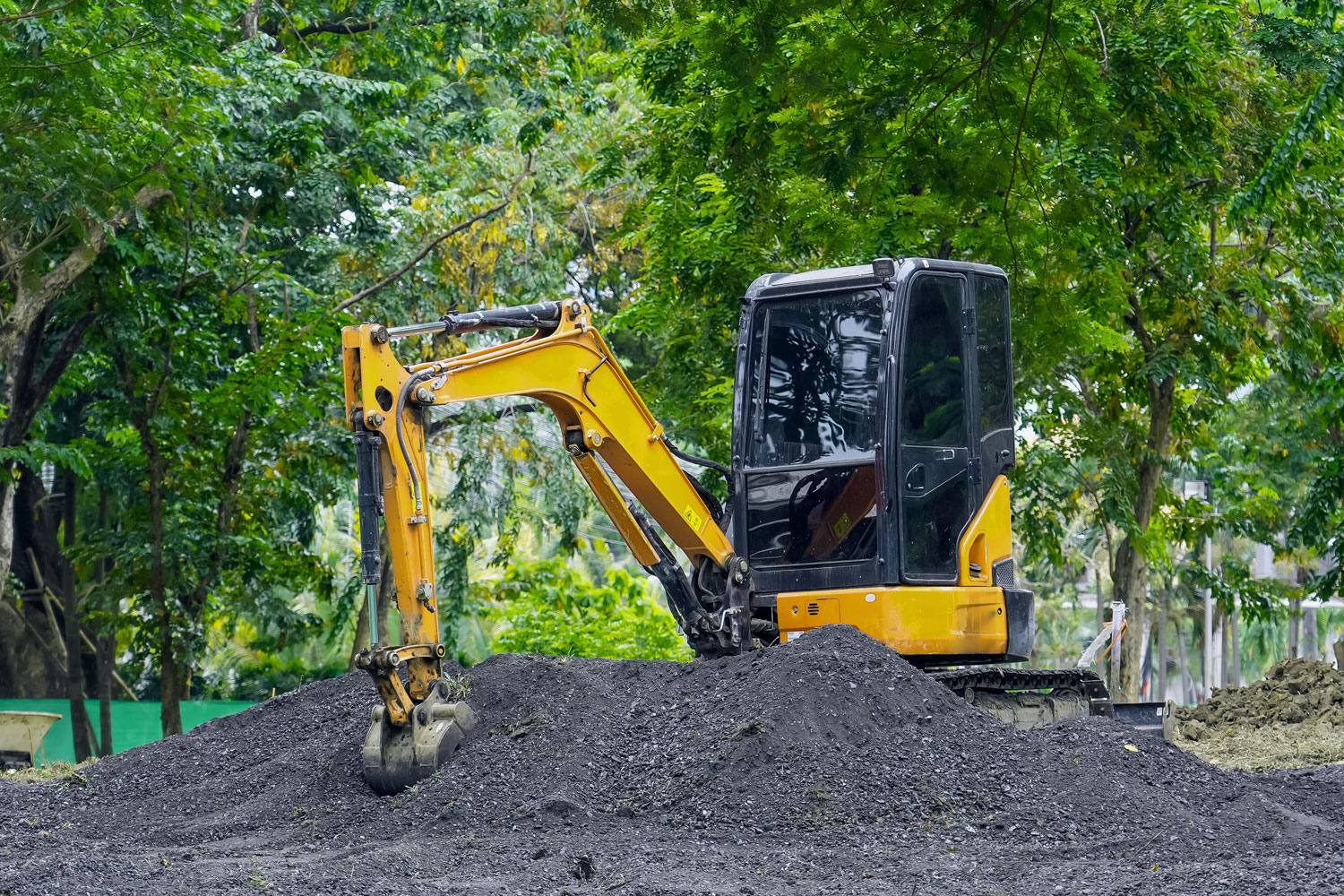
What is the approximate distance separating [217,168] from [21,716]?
5.64m

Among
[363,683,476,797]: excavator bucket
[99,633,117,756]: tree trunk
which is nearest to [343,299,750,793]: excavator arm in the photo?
[363,683,476,797]: excavator bucket

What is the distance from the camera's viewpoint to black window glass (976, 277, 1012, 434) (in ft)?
29.4

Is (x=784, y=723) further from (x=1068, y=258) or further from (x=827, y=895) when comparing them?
(x=1068, y=258)

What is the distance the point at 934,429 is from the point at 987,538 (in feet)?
2.54

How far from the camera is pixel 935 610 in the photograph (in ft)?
28.1

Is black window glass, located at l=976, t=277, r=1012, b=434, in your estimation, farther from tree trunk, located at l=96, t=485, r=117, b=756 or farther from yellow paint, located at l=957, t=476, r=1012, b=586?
tree trunk, located at l=96, t=485, r=117, b=756

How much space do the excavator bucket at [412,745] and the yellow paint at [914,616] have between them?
81.2 inches

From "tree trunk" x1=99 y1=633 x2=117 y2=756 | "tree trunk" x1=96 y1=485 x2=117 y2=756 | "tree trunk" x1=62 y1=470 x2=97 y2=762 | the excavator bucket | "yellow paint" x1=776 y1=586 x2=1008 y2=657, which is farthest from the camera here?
"tree trunk" x1=62 y1=470 x2=97 y2=762

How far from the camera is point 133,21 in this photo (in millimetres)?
10625

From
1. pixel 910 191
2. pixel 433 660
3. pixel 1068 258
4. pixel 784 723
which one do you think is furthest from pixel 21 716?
pixel 1068 258

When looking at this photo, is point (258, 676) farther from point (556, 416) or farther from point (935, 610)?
point (935, 610)

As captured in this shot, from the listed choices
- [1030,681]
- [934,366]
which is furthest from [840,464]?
[1030,681]

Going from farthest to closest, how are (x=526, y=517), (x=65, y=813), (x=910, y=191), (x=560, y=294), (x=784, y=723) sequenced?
(x=526, y=517), (x=560, y=294), (x=910, y=191), (x=65, y=813), (x=784, y=723)

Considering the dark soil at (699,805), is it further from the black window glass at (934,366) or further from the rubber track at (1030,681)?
the black window glass at (934,366)
